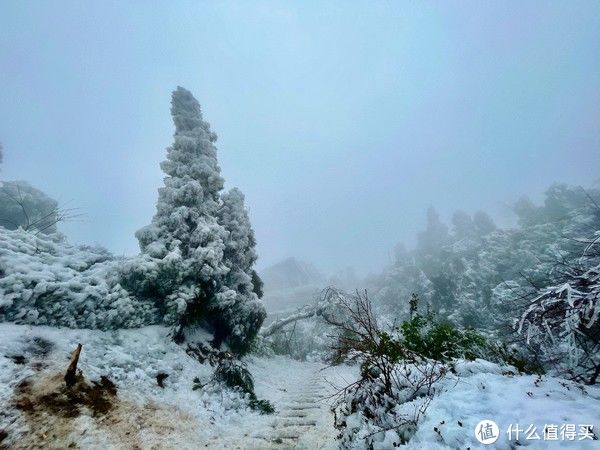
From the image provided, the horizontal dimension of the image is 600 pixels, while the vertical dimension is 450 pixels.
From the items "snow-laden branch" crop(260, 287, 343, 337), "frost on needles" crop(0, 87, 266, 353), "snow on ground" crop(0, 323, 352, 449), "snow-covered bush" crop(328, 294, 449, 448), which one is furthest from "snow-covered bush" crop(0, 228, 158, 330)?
"snow-laden branch" crop(260, 287, 343, 337)

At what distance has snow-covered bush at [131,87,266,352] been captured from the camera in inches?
391

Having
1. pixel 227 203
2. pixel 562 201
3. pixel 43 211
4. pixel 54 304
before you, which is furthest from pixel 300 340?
pixel 562 201

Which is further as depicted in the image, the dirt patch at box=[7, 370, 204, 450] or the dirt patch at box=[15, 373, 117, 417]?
the dirt patch at box=[15, 373, 117, 417]

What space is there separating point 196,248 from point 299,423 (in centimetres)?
686

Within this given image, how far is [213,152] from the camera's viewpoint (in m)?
14.9

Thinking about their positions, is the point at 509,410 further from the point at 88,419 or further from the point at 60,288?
the point at 60,288

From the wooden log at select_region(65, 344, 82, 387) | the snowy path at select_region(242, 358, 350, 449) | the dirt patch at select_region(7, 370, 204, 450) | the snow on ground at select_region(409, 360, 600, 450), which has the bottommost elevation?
the snowy path at select_region(242, 358, 350, 449)

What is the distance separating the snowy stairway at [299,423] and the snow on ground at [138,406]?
0.02 meters

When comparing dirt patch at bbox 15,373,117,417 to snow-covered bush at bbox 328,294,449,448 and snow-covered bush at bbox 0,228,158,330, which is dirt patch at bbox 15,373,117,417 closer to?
snow-covered bush at bbox 0,228,158,330

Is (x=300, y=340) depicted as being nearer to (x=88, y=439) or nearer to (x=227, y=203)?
(x=227, y=203)

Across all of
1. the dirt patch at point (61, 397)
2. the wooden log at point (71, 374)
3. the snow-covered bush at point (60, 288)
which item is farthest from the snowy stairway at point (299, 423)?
the snow-covered bush at point (60, 288)

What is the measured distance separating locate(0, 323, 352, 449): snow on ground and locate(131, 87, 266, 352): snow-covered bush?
1.52m

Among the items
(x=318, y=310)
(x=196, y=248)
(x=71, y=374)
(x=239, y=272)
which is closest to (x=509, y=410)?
(x=71, y=374)

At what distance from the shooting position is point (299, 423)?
715cm
